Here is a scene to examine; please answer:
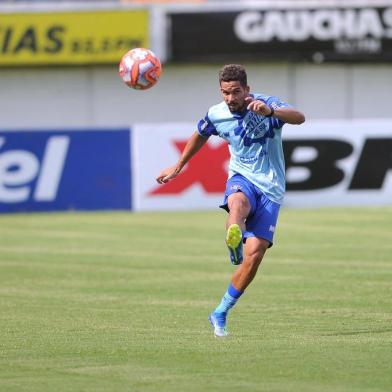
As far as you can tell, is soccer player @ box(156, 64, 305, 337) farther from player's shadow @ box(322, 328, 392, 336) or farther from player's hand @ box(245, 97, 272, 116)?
player's shadow @ box(322, 328, 392, 336)

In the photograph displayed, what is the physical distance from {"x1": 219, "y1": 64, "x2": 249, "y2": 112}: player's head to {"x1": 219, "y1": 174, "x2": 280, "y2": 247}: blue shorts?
29.7 inches

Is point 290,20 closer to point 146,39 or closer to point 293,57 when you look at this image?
point 293,57

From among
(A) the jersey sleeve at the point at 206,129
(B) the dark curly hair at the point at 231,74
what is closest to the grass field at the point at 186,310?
(A) the jersey sleeve at the point at 206,129

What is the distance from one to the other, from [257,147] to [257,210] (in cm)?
56

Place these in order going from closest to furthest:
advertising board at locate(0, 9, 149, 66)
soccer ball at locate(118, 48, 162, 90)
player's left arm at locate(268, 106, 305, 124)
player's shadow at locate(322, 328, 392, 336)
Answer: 1. player's left arm at locate(268, 106, 305, 124)
2. player's shadow at locate(322, 328, 392, 336)
3. soccer ball at locate(118, 48, 162, 90)
4. advertising board at locate(0, 9, 149, 66)

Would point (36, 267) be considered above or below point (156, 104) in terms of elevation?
above

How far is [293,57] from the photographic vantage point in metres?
34.7

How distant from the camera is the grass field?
8375 mm

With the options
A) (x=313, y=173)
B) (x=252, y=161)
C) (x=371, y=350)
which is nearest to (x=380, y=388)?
(x=371, y=350)

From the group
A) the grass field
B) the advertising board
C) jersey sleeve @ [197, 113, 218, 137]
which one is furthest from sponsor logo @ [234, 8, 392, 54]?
jersey sleeve @ [197, 113, 218, 137]

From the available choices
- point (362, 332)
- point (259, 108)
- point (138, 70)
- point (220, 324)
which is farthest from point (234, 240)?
point (138, 70)

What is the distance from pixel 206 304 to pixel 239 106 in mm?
3091

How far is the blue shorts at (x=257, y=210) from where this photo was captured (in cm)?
1039

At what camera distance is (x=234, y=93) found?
10.1 m
